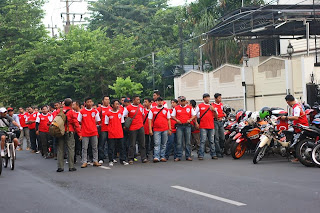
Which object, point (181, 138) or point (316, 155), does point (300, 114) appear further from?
point (181, 138)

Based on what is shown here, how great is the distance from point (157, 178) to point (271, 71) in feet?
50.8

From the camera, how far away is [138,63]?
4459 cm

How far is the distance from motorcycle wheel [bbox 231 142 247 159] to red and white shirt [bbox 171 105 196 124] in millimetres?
1518

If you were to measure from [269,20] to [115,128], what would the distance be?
1176 cm

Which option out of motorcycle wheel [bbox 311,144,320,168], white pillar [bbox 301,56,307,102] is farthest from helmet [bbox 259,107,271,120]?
white pillar [bbox 301,56,307,102]

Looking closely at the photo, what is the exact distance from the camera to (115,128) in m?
15.5

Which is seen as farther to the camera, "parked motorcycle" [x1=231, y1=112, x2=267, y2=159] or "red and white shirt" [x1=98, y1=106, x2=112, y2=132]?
"red and white shirt" [x1=98, y1=106, x2=112, y2=132]

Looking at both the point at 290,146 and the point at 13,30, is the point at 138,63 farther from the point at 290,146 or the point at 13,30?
the point at 290,146

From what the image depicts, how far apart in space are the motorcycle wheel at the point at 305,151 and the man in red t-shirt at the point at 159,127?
419 cm

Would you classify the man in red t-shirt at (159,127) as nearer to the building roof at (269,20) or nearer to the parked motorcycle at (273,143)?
the parked motorcycle at (273,143)

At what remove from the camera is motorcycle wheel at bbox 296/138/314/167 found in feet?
42.8

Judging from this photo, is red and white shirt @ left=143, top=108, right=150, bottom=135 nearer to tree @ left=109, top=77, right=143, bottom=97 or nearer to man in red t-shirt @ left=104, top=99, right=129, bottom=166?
man in red t-shirt @ left=104, top=99, right=129, bottom=166

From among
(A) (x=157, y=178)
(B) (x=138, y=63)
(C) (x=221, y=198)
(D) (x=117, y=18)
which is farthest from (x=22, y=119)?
(D) (x=117, y=18)

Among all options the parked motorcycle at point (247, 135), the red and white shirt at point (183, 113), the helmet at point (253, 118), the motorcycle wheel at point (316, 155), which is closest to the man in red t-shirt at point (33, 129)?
the red and white shirt at point (183, 113)
